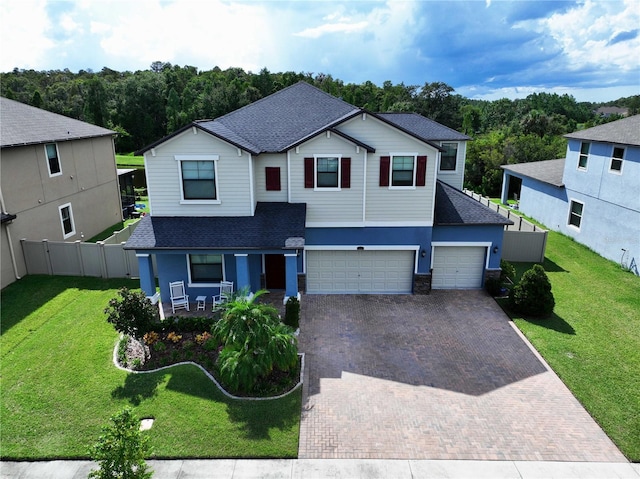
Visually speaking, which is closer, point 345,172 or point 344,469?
point 344,469

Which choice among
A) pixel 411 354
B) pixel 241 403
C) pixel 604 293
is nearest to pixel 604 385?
pixel 411 354

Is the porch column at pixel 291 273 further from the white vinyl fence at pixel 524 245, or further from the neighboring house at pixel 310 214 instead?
the white vinyl fence at pixel 524 245

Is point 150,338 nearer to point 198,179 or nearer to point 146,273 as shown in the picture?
point 146,273

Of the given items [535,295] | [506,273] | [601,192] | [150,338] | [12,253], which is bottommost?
[150,338]

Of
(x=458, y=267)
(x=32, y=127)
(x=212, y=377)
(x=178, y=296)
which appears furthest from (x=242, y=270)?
(x=32, y=127)

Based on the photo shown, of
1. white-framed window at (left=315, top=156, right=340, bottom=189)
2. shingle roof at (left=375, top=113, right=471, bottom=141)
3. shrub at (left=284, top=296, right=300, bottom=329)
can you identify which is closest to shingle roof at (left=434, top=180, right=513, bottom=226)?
shingle roof at (left=375, top=113, right=471, bottom=141)

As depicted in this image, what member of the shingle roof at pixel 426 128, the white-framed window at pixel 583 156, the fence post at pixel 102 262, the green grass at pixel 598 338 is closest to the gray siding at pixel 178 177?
the fence post at pixel 102 262
